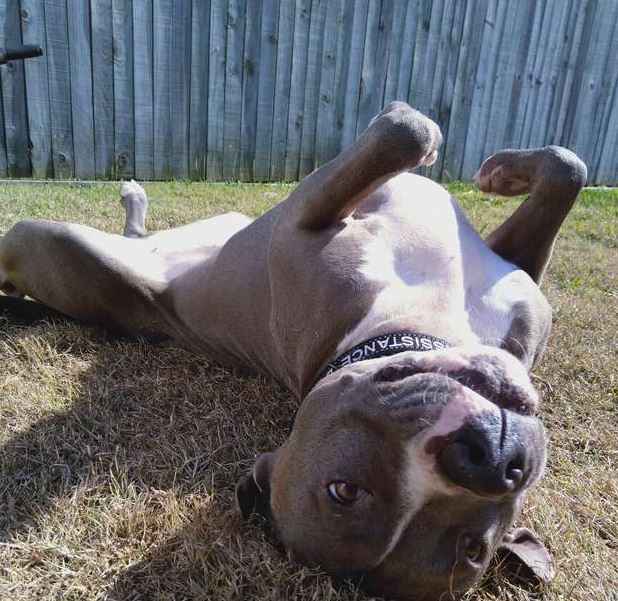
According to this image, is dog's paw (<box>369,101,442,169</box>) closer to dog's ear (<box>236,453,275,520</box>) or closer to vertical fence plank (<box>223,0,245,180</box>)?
dog's ear (<box>236,453,275,520</box>)

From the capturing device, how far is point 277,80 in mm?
7922

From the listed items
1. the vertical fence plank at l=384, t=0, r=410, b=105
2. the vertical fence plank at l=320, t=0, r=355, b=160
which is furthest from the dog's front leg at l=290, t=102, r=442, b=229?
the vertical fence plank at l=384, t=0, r=410, b=105

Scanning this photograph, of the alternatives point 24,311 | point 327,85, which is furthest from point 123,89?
point 24,311

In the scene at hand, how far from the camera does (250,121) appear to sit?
26.1 ft

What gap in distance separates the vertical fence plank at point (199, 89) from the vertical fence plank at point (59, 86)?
4.26 feet

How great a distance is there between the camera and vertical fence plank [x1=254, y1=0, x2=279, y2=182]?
25.1 ft

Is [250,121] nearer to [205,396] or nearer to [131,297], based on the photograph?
[131,297]

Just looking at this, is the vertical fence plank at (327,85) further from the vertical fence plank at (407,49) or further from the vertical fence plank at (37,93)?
the vertical fence plank at (37,93)

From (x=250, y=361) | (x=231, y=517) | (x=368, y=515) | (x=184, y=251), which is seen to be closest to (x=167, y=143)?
(x=184, y=251)

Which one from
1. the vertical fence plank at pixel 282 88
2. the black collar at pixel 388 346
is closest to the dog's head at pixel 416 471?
the black collar at pixel 388 346

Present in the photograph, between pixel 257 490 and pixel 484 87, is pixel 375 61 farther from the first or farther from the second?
pixel 257 490

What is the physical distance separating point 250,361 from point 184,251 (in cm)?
117

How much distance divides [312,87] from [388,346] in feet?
21.1

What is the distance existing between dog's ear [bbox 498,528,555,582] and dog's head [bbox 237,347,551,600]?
13 millimetres
